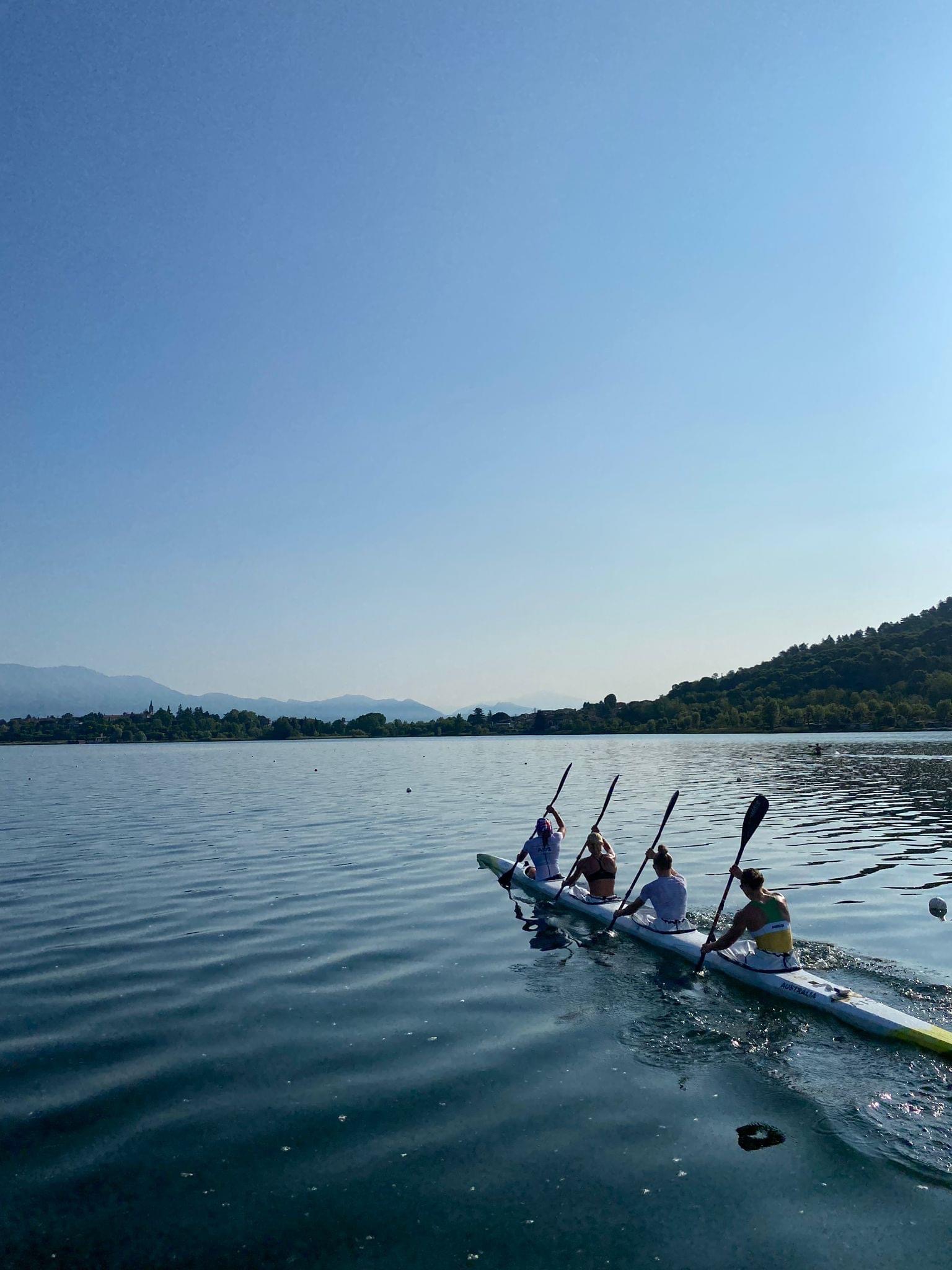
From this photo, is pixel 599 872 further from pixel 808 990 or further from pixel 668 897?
pixel 808 990

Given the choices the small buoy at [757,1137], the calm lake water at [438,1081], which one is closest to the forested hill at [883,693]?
the calm lake water at [438,1081]

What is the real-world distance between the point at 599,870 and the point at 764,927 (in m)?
6.86

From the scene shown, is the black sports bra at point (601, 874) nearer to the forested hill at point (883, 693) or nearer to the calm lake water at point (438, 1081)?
the calm lake water at point (438, 1081)

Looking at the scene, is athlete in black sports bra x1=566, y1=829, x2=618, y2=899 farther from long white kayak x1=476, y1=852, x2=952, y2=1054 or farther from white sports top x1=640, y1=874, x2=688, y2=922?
white sports top x1=640, y1=874, x2=688, y2=922

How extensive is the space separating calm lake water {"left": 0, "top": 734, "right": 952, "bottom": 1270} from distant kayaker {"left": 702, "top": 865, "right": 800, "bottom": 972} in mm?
790

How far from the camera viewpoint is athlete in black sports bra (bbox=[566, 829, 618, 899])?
67.8 feet

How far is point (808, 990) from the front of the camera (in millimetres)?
13078

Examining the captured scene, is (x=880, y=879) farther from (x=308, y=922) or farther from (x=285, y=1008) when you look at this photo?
(x=285, y=1008)

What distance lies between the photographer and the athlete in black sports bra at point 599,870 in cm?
2066

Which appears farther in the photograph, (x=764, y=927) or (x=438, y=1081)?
(x=764, y=927)

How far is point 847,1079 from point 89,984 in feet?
43.2

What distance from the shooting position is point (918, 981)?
14297 mm

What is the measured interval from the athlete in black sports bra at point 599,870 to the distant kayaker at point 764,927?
6220 millimetres

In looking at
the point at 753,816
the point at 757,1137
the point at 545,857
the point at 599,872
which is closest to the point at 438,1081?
the point at 757,1137
